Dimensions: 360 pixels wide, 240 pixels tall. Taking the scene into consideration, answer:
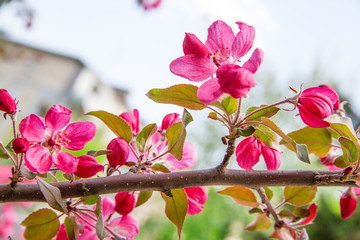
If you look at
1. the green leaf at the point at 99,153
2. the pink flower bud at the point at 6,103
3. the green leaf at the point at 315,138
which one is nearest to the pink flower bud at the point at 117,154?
the green leaf at the point at 99,153

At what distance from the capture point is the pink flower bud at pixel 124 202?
17.2 inches

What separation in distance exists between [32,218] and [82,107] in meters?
9.25

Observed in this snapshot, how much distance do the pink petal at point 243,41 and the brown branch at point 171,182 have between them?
0.12 meters

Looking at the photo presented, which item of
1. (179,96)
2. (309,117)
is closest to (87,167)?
(179,96)

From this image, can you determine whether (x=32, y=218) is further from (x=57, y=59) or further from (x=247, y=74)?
(x=57, y=59)

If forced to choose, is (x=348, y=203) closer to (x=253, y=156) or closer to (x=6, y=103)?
(x=253, y=156)

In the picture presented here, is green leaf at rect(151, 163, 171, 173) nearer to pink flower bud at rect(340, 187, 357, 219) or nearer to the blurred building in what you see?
pink flower bud at rect(340, 187, 357, 219)

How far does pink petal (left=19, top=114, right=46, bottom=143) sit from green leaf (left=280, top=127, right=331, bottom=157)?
0.30m

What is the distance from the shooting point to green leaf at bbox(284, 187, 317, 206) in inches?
19.2

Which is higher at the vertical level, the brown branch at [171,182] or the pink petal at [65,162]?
the pink petal at [65,162]

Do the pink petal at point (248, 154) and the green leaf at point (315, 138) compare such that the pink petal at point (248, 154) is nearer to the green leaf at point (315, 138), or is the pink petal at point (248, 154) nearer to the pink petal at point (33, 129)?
the green leaf at point (315, 138)

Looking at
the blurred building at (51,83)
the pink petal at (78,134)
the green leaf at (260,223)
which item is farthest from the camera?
the blurred building at (51,83)

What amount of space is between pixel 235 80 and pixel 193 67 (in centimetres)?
6

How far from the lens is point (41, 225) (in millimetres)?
449
